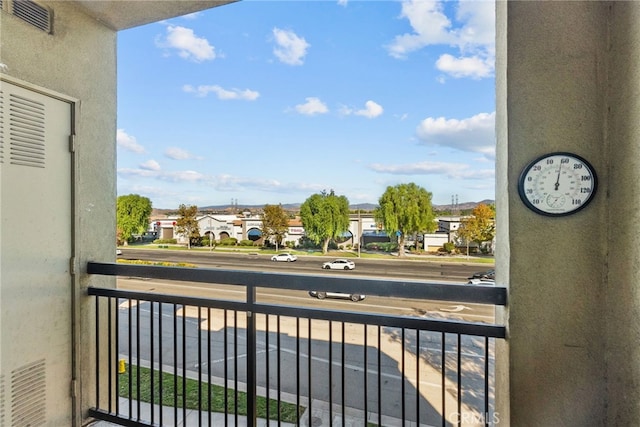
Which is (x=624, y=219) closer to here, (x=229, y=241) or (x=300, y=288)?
(x=300, y=288)

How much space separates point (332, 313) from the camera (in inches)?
50.8

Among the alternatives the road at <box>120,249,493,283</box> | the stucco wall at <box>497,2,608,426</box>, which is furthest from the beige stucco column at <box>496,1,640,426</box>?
the road at <box>120,249,493,283</box>

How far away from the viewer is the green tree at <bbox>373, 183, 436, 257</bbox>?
454 inches

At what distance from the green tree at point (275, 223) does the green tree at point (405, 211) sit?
4174 millimetres

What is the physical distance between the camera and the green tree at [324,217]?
12930 millimetres

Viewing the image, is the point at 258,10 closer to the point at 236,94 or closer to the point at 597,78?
the point at 597,78

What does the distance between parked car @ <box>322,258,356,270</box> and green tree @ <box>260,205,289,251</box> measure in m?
2.72

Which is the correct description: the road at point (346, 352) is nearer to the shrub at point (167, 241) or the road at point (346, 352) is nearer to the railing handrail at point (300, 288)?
the shrub at point (167, 241)

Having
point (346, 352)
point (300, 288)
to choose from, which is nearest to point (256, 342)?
point (300, 288)

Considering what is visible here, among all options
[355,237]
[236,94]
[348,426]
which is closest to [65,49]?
[348,426]

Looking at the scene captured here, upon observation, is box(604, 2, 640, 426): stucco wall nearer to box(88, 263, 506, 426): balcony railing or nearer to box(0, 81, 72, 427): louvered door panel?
box(88, 263, 506, 426): balcony railing

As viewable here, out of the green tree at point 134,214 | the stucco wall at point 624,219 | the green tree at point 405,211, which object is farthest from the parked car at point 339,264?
the stucco wall at point 624,219

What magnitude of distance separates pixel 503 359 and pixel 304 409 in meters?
2.54

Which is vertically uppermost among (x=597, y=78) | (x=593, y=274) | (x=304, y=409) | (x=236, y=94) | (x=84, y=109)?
(x=236, y=94)
